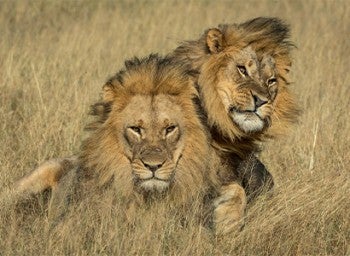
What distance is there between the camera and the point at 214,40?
4996 millimetres

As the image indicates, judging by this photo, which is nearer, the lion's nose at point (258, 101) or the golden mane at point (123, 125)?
the golden mane at point (123, 125)

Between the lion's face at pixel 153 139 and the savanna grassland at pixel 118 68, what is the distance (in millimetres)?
252

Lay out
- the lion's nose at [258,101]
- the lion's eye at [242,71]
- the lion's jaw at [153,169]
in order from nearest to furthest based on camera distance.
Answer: the lion's jaw at [153,169], the lion's nose at [258,101], the lion's eye at [242,71]

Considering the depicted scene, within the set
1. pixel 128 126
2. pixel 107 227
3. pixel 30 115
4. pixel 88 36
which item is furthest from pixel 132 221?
pixel 88 36

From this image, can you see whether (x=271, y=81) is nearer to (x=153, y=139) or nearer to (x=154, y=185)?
(x=153, y=139)

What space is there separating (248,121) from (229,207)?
471mm

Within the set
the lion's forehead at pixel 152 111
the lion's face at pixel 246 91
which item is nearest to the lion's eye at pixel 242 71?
the lion's face at pixel 246 91

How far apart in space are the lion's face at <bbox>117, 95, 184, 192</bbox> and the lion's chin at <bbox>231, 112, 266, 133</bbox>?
43 centimetres

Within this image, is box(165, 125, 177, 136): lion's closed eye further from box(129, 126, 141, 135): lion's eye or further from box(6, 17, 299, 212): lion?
box(6, 17, 299, 212): lion

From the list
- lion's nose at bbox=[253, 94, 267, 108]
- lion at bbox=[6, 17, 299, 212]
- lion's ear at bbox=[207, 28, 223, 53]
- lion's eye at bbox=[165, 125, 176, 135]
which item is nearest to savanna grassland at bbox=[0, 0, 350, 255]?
lion at bbox=[6, 17, 299, 212]

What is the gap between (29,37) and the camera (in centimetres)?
948

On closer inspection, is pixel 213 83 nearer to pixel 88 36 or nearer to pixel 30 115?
pixel 30 115

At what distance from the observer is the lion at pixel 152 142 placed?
4.47m

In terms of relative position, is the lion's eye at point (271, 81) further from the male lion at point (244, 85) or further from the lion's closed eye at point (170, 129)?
the lion's closed eye at point (170, 129)
